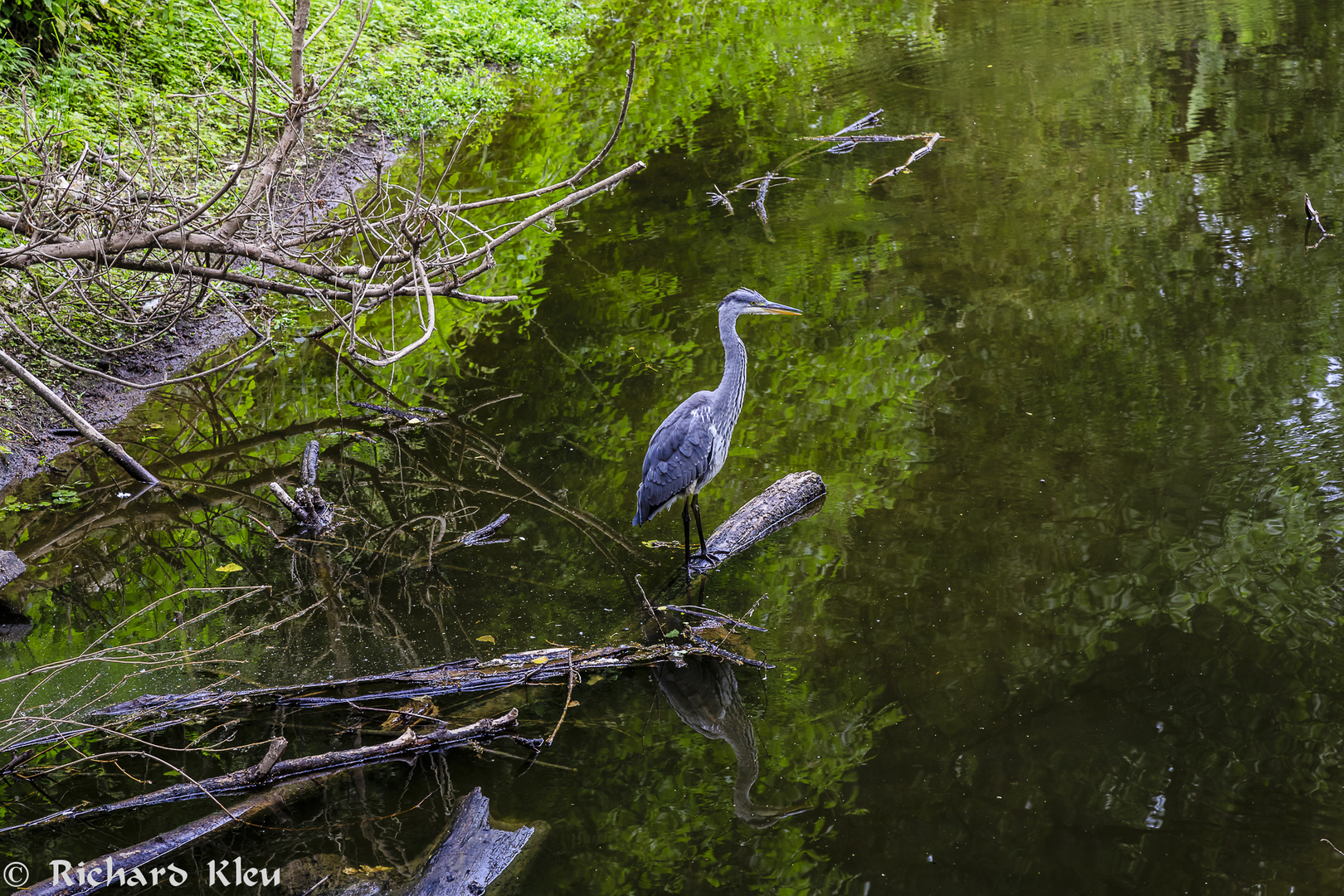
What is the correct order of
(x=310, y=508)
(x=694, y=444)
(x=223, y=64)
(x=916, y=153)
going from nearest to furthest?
(x=694, y=444)
(x=310, y=508)
(x=916, y=153)
(x=223, y=64)

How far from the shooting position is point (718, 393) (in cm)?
552

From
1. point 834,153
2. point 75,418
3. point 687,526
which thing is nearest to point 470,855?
point 687,526

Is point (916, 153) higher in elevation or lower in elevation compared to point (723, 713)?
higher

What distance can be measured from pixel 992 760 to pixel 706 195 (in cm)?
791

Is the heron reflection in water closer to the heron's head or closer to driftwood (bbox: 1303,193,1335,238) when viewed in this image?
the heron's head

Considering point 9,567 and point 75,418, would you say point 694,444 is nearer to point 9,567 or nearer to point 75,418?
point 75,418

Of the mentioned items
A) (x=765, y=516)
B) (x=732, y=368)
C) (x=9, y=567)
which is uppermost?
(x=732, y=368)

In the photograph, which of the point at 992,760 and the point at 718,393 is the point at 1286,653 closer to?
the point at 992,760

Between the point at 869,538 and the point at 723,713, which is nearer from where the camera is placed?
the point at 723,713

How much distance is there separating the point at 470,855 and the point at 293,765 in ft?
2.77

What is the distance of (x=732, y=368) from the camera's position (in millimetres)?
5566

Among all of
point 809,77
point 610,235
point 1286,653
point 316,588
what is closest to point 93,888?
point 316,588

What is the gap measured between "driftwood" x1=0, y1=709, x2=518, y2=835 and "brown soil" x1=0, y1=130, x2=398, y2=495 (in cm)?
335

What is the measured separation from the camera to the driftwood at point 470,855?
3.57m
